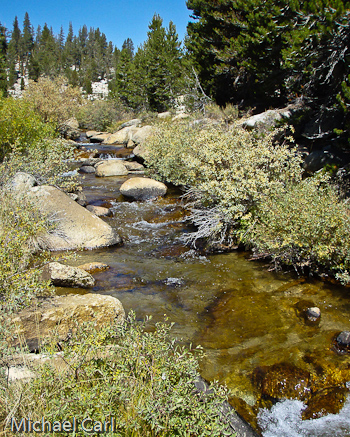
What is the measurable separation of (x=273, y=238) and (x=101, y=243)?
4.47m

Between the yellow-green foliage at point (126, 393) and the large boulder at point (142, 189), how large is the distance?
1037cm

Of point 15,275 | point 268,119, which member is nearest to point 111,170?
point 268,119

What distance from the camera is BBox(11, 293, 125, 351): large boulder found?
13.4 feet

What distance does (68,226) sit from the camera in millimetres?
8758

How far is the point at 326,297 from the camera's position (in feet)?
Answer: 20.0

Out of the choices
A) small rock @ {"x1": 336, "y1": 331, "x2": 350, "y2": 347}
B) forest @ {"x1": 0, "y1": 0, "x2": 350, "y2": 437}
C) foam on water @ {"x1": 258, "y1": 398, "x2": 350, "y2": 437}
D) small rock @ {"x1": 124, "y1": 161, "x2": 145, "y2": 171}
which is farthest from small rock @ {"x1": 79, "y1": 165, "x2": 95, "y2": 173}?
foam on water @ {"x1": 258, "y1": 398, "x2": 350, "y2": 437}

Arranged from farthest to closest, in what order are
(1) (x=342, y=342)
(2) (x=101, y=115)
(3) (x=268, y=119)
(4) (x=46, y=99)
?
(2) (x=101, y=115), (4) (x=46, y=99), (3) (x=268, y=119), (1) (x=342, y=342)

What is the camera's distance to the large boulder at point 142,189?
1324 centimetres

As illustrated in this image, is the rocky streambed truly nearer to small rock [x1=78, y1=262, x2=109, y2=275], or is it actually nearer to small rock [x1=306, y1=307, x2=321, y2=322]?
small rock [x1=306, y1=307, x2=321, y2=322]

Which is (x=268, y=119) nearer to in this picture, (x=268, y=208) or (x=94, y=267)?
(x=268, y=208)

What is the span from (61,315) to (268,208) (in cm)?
500

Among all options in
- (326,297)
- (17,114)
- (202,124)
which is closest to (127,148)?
(202,124)

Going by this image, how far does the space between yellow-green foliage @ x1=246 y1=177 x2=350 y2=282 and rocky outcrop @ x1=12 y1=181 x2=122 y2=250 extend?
4.02 m

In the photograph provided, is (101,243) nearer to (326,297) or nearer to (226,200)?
(226,200)
